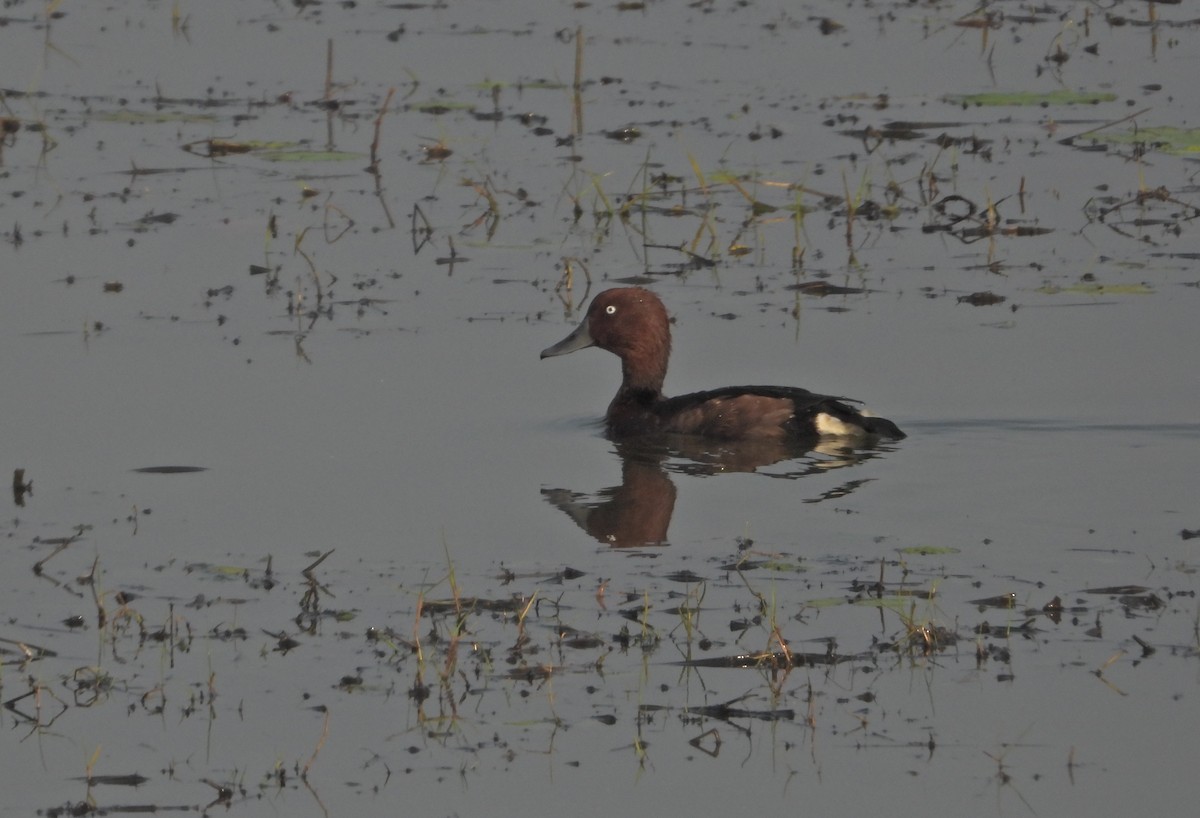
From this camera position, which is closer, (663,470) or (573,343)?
(663,470)

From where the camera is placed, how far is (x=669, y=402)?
1073 centimetres

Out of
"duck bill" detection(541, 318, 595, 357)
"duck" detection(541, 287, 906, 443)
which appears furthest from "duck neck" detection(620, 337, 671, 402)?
"duck bill" detection(541, 318, 595, 357)

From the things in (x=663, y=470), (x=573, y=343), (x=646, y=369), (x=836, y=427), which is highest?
(x=573, y=343)

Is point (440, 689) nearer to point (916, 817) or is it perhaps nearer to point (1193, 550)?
point (916, 817)

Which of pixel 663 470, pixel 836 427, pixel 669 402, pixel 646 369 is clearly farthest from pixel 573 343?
pixel 836 427

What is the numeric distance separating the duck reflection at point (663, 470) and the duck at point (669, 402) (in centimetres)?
6

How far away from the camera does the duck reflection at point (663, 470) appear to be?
8.68m

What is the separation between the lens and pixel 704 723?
20.1 ft

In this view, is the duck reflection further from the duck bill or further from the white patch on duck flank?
the duck bill

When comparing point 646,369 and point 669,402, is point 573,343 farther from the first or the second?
point 669,402

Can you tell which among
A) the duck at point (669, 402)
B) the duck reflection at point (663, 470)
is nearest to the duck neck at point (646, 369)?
the duck at point (669, 402)

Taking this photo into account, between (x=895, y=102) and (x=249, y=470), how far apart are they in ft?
31.1

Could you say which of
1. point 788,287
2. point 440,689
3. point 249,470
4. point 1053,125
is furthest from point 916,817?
point 1053,125

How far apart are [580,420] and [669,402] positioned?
452 millimetres
